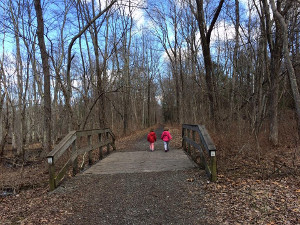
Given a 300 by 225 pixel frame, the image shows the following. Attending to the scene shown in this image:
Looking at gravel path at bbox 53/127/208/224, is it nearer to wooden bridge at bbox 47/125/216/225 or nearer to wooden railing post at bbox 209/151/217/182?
wooden bridge at bbox 47/125/216/225

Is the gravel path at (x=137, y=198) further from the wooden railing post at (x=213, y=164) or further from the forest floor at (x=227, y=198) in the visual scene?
the wooden railing post at (x=213, y=164)

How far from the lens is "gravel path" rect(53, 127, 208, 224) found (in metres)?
3.61

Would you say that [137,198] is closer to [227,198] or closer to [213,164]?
[227,198]

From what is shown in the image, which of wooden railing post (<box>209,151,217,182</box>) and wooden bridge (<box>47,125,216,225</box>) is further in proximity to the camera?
wooden railing post (<box>209,151,217,182</box>)

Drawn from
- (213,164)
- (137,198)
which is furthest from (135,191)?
(213,164)

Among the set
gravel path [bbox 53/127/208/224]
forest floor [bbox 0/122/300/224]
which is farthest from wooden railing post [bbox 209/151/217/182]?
gravel path [bbox 53/127/208/224]

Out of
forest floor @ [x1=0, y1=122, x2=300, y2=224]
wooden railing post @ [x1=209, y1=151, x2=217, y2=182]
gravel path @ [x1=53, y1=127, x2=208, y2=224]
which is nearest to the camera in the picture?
forest floor @ [x1=0, y1=122, x2=300, y2=224]

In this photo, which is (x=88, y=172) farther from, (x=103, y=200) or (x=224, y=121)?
(x=224, y=121)

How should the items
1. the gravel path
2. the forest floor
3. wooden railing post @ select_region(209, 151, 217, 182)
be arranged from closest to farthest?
the forest floor < the gravel path < wooden railing post @ select_region(209, 151, 217, 182)

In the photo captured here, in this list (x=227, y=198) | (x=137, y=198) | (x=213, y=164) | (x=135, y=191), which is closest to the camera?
(x=227, y=198)

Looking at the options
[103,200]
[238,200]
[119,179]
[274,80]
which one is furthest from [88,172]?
[274,80]

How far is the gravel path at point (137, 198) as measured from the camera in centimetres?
361

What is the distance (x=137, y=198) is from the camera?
442 cm

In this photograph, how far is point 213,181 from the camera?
505 centimetres
